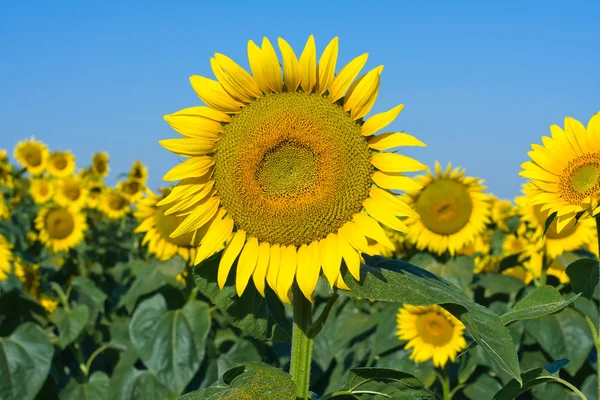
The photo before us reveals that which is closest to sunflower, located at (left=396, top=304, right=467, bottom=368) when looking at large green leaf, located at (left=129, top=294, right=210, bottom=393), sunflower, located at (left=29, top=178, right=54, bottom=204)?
large green leaf, located at (left=129, top=294, right=210, bottom=393)

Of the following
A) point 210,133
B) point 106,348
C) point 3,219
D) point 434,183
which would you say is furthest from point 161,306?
point 3,219

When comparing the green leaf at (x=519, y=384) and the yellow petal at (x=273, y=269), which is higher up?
the yellow petal at (x=273, y=269)

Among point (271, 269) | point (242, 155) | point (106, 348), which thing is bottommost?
point (106, 348)

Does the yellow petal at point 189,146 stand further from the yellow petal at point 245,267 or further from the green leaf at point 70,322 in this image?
the green leaf at point 70,322

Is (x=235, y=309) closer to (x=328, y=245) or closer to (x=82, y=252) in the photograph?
(x=328, y=245)

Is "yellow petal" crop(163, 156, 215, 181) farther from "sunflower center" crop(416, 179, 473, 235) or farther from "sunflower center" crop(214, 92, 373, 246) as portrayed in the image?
"sunflower center" crop(416, 179, 473, 235)

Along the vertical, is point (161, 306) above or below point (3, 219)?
below

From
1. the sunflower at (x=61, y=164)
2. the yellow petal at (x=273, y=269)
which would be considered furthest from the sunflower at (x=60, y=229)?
the yellow petal at (x=273, y=269)
